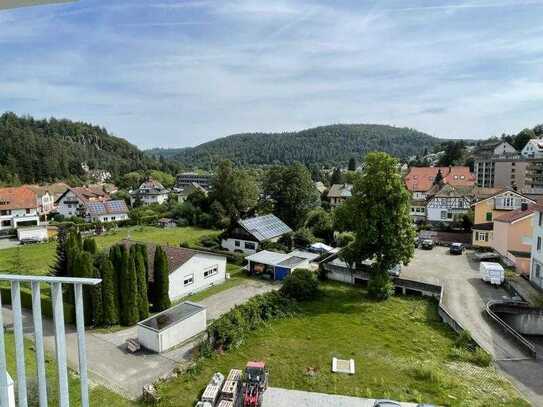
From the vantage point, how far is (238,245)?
107ft

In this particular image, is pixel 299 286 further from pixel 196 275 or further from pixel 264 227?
pixel 264 227

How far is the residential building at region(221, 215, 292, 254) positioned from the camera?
31.6m

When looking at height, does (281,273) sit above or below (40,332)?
below

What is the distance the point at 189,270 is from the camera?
71.3 ft

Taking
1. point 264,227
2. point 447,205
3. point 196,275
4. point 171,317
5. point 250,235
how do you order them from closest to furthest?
point 171,317 < point 196,275 < point 250,235 < point 264,227 < point 447,205

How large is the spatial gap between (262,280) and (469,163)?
234ft

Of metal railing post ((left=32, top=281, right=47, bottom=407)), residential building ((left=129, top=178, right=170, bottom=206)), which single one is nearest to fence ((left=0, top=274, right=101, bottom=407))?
metal railing post ((left=32, top=281, right=47, bottom=407))

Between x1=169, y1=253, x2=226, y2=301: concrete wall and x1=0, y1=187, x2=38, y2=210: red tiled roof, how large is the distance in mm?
35487

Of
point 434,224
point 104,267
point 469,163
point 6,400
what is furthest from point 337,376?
point 469,163

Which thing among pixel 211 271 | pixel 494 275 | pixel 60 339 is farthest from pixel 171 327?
pixel 494 275

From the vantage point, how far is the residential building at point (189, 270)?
20.8 metres

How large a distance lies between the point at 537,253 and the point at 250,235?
19.7 m

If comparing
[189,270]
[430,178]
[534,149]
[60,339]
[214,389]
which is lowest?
[214,389]

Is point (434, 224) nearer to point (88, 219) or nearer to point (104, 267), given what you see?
point (104, 267)
